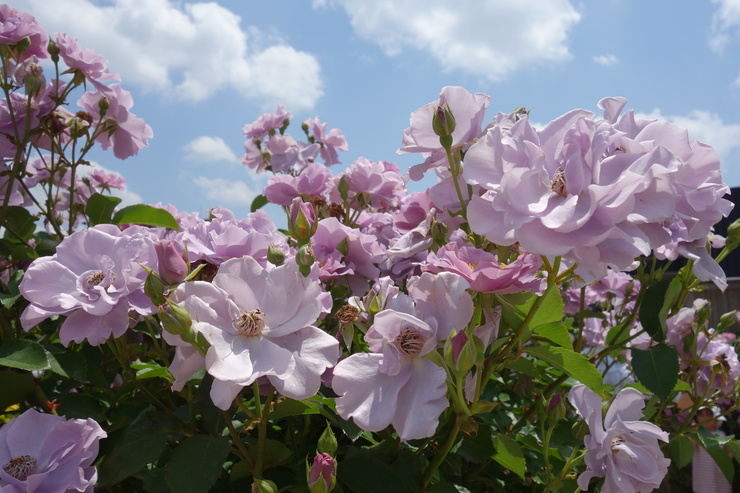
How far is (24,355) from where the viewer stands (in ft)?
3.80

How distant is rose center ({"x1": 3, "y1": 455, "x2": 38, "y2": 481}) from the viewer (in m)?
1.03

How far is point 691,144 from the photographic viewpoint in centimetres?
93

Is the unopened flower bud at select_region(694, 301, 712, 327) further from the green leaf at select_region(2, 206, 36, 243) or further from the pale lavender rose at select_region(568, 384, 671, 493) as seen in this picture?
the green leaf at select_region(2, 206, 36, 243)

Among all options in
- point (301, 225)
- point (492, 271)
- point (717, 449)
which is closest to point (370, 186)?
point (301, 225)

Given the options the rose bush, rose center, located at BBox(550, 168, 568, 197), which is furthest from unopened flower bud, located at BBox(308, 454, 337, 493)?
rose center, located at BBox(550, 168, 568, 197)

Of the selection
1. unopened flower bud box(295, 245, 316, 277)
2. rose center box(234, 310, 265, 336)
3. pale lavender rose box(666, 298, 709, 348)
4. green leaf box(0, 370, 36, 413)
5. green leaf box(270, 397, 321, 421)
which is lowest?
green leaf box(0, 370, 36, 413)

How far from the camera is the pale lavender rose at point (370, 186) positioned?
1.85 meters

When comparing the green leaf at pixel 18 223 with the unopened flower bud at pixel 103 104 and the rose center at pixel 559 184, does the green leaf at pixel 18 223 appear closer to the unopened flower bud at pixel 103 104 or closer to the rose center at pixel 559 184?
the unopened flower bud at pixel 103 104

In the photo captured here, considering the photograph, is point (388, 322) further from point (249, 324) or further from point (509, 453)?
point (509, 453)

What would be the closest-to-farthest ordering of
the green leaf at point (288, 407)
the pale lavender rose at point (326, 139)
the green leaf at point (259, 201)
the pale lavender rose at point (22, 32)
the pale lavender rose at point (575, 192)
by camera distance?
the pale lavender rose at point (575, 192) < the green leaf at point (288, 407) < the pale lavender rose at point (22, 32) < the green leaf at point (259, 201) < the pale lavender rose at point (326, 139)

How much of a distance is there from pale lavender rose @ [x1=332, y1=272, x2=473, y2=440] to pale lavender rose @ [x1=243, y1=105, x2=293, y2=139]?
234 centimetres

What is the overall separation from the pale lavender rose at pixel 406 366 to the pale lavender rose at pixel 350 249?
510 mm

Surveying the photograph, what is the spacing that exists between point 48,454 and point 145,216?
2.03 feet

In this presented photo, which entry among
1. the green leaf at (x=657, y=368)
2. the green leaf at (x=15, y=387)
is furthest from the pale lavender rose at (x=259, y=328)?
the green leaf at (x=657, y=368)
